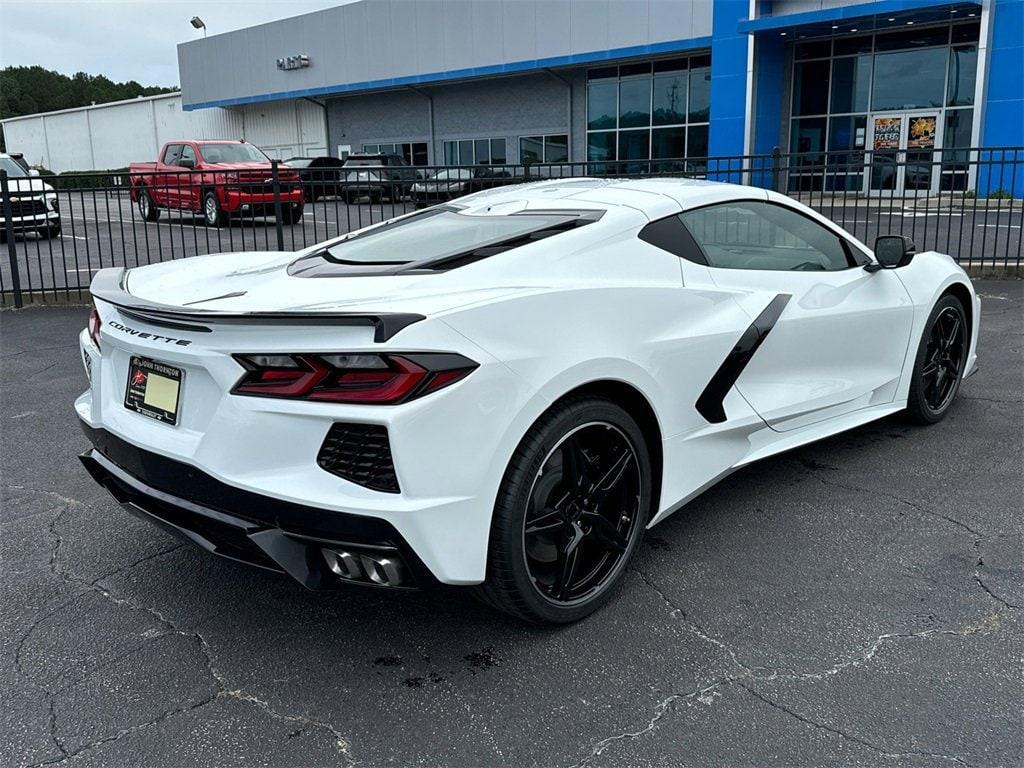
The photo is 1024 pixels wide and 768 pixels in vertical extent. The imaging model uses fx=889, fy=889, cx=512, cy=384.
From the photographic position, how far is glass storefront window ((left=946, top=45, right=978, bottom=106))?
2450 centimetres

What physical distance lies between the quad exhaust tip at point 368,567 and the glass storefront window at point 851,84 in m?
28.2

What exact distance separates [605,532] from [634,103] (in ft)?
99.3

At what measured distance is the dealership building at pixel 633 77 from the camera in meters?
24.6

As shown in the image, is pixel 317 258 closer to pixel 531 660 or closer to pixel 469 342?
pixel 469 342

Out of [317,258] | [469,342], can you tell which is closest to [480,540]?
[469,342]

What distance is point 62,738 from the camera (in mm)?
2443

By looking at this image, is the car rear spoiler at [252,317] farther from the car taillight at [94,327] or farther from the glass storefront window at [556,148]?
the glass storefront window at [556,148]

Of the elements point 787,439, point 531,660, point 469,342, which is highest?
point 469,342

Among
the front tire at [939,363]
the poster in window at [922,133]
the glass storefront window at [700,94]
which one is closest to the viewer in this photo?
the front tire at [939,363]

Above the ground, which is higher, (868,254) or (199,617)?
(868,254)

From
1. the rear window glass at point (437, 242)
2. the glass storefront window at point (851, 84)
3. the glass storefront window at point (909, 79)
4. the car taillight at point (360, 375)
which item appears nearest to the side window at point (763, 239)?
the rear window glass at point (437, 242)

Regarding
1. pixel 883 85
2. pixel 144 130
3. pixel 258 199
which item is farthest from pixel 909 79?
pixel 144 130

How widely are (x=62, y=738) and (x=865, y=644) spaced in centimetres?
242

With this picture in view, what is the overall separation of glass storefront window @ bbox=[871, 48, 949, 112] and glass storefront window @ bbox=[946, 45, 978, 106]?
225 mm
